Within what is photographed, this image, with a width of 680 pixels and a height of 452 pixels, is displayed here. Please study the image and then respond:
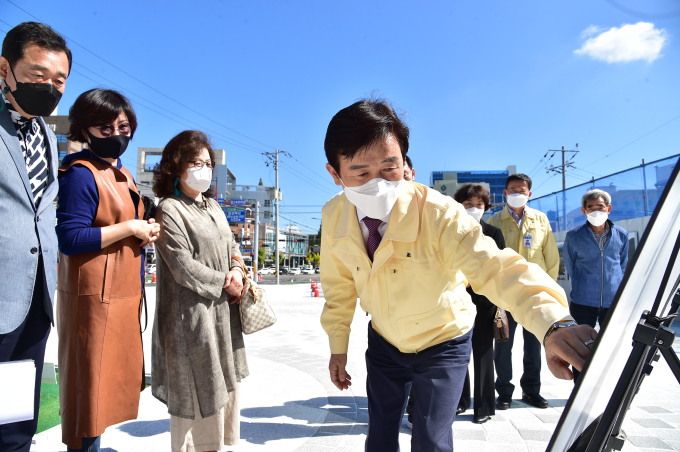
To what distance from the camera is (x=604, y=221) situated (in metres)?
4.08

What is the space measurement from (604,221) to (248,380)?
4019 millimetres

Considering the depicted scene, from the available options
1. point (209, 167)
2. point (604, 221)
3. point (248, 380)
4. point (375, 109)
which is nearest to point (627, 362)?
point (375, 109)

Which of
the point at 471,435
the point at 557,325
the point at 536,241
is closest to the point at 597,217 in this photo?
the point at 536,241

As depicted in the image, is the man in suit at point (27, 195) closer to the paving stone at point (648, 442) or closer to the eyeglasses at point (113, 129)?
the eyeglasses at point (113, 129)

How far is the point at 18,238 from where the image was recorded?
1.65 metres

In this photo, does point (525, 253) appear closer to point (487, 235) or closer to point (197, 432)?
point (487, 235)

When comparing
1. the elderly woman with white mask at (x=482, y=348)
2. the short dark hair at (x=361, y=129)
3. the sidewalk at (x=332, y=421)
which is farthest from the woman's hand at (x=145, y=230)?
the elderly woman with white mask at (x=482, y=348)

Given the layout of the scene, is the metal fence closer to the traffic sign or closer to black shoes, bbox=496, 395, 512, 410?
black shoes, bbox=496, 395, 512, 410

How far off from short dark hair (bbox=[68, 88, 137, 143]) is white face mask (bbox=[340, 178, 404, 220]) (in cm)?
139

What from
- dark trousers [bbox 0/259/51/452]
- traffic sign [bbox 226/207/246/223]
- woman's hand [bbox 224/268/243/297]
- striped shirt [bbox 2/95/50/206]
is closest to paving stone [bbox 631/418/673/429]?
woman's hand [bbox 224/268/243/297]

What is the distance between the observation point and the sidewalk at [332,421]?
2891 mm

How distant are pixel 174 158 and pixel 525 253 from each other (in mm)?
3413

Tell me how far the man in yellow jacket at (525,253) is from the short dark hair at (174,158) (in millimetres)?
3034

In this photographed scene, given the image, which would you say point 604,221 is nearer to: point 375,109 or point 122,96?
point 375,109
